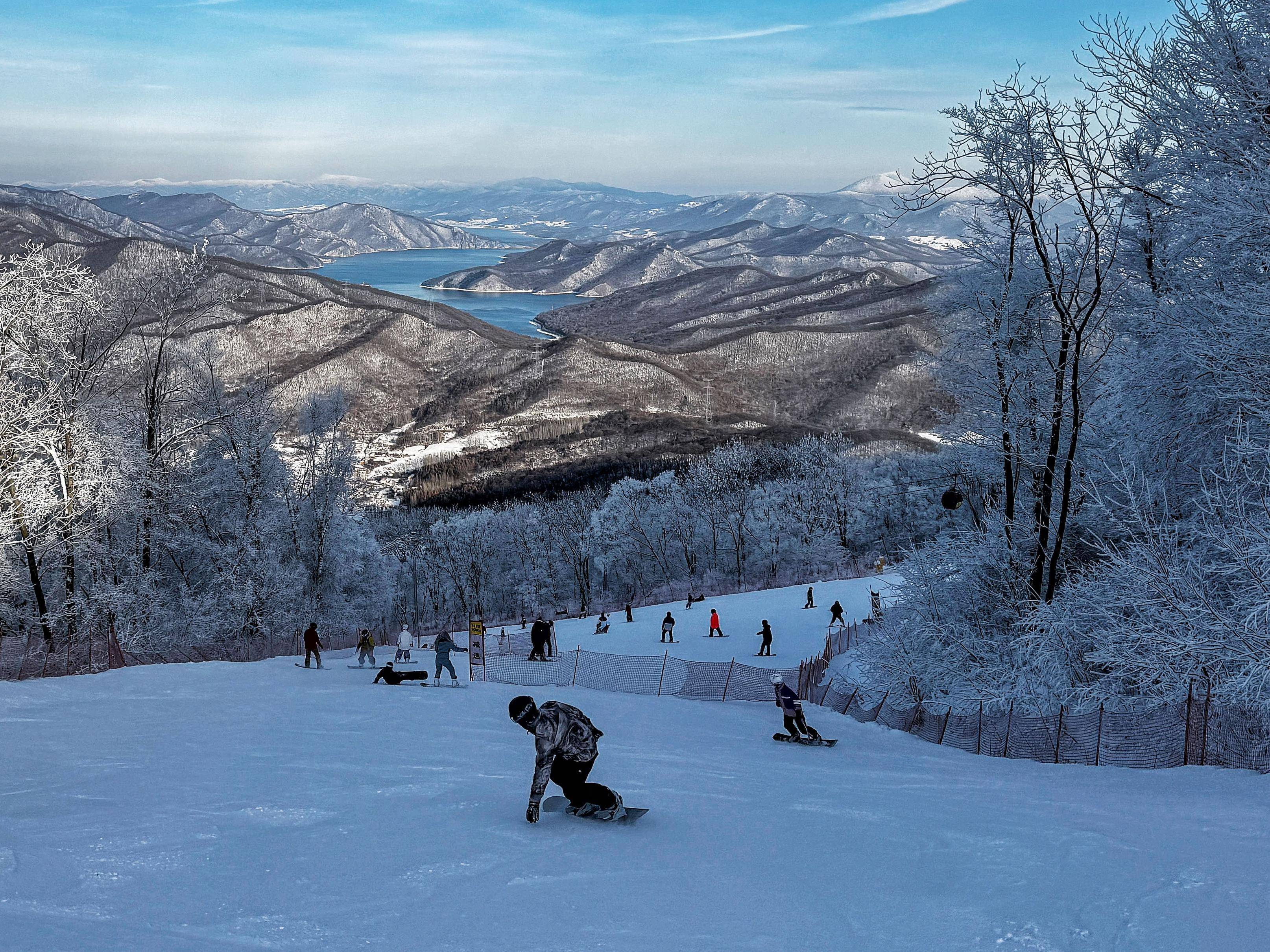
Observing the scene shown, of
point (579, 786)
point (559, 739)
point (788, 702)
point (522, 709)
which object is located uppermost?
point (522, 709)

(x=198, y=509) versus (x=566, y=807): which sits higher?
(x=198, y=509)

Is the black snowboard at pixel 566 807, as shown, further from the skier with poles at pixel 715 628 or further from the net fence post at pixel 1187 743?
the skier with poles at pixel 715 628

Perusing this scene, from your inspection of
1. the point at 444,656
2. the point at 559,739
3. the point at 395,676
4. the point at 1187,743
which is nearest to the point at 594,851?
the point at 559,739

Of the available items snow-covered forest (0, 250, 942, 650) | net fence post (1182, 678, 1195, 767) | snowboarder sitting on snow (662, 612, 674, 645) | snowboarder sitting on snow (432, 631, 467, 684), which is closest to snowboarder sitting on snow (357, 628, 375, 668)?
snowboarder sitting on snow (432, 631, 467, 684)

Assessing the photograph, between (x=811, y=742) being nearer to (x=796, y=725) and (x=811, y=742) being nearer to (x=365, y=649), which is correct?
(x=796, y=725)

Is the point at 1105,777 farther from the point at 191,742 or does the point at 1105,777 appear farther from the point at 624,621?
the point at 624,621

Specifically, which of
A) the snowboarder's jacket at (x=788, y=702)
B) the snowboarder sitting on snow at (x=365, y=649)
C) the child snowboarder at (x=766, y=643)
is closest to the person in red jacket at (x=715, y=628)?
the child snowboarder at (x=766, y=643)

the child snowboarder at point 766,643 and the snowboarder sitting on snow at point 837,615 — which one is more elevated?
the snowboarder sitting on snow at point 837,615
